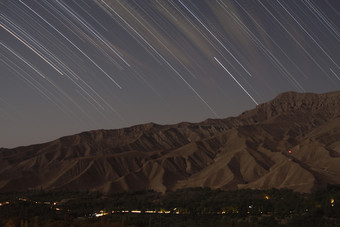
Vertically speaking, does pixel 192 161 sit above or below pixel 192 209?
above

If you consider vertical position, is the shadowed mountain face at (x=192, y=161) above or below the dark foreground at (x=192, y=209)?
above

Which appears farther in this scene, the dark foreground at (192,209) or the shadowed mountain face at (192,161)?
the shadowed mountain face at (192,161)

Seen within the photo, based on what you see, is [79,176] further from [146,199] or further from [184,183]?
[146,199]

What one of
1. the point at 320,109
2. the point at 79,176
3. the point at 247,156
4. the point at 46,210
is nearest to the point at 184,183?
the point at 247,156

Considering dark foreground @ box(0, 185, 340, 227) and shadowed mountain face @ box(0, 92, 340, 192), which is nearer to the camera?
dark foreground @ box(0, 185, 340, 227)

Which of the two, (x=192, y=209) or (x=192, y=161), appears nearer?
(x=192, y=209)

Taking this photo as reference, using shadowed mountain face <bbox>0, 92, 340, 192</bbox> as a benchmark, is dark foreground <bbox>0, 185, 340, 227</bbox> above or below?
below
